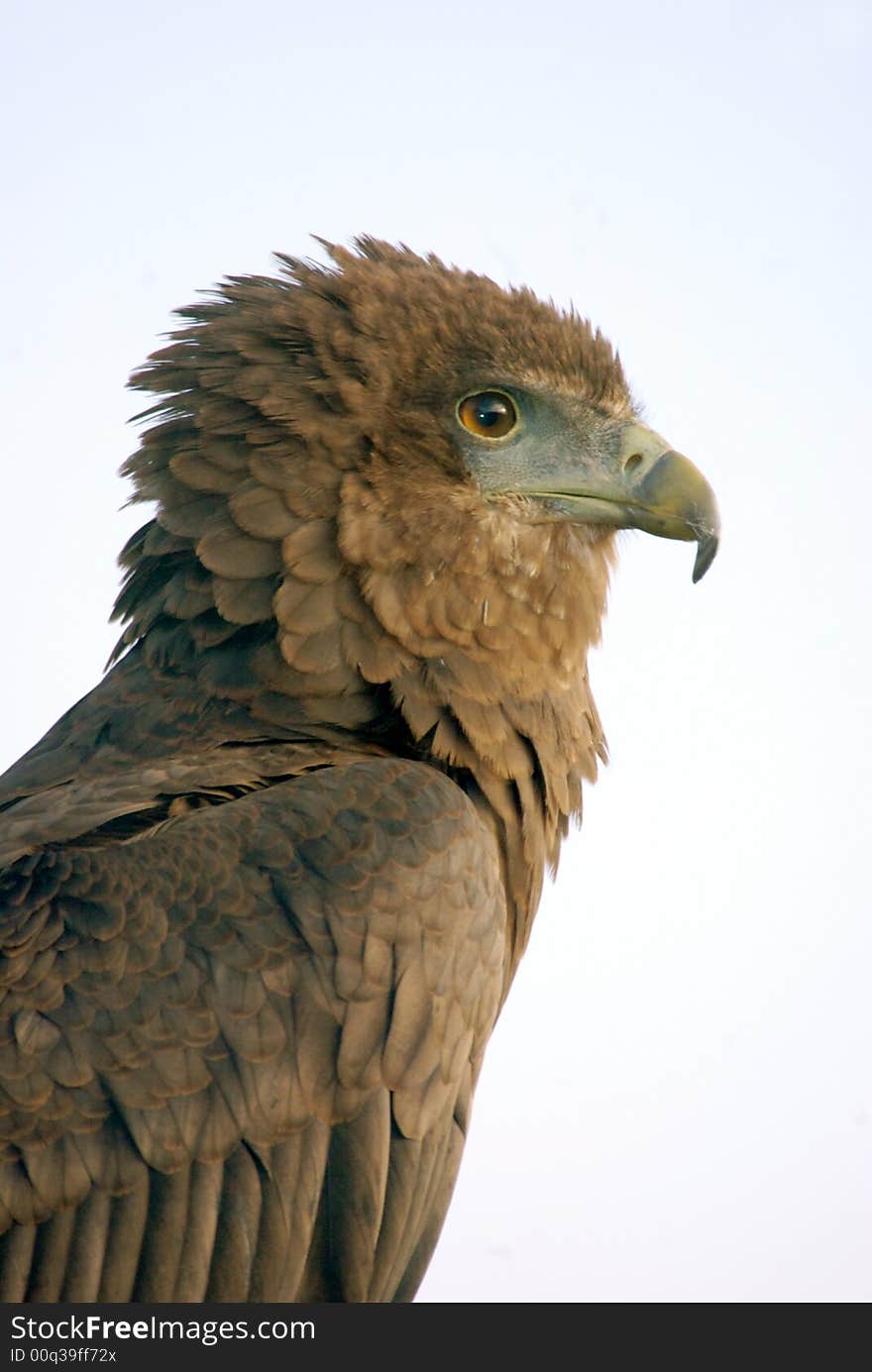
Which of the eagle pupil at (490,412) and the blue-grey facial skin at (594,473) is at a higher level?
the eagle pupil at (490,412)

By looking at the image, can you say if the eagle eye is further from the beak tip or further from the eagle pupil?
the beak tip

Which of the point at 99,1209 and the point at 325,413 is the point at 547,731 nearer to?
the point at 325,413

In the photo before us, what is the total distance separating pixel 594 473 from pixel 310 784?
4.92ft

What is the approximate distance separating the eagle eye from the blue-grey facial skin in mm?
23

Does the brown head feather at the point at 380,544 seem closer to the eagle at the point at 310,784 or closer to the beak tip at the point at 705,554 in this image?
the eagle at the point at 310,784

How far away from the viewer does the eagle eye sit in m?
5.70

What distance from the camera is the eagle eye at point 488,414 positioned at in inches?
225

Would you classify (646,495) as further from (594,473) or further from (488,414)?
(488,414)

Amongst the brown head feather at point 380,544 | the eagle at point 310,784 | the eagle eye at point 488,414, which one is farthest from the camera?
the eagle eye at point 488,414

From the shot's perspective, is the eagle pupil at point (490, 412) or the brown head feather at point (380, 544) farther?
the eagle pupil at point (490, 412)

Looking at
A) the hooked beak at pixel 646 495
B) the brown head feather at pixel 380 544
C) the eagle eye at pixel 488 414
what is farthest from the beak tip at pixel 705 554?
the eagle eye at pixel 488 414

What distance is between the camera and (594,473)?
5.86m

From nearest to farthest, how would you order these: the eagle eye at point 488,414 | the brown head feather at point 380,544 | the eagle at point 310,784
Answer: the eagle at point 310,784, the brown head feather at point 380,544, the eagle eye at point 488,414

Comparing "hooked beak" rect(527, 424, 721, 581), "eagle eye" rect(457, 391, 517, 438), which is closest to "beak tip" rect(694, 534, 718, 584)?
"hooked beak" rect(527, 424, 721, 581)
